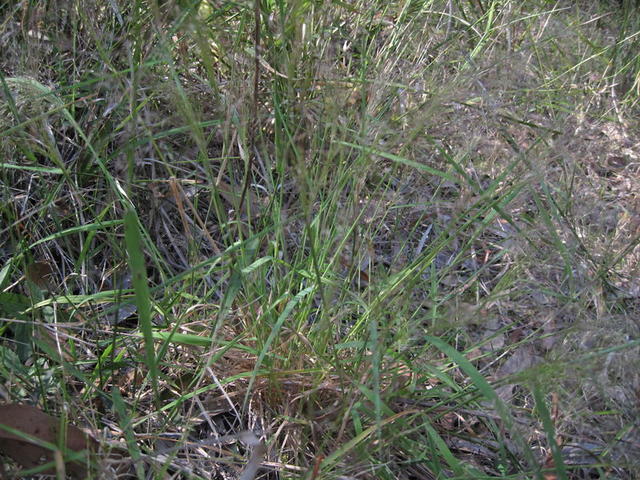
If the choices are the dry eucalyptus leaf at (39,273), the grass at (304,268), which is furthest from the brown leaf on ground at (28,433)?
the dry eucalyptus leaf at (39,273)

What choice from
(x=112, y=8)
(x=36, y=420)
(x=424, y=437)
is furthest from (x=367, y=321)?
(x=112, y=8)

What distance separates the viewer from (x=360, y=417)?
125 centimetres

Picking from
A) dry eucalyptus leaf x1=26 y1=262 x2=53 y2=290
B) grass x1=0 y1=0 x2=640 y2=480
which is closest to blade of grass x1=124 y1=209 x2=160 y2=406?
grass x1=0 y1=0 x2=640 y2=480

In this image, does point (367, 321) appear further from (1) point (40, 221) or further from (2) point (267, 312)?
(1) point (40, 221)

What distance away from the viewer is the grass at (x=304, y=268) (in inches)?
42.4

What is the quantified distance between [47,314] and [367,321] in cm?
67

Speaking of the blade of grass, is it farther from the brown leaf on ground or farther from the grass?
the brown leaf on ground

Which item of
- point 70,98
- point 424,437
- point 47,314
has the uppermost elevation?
point 70,98

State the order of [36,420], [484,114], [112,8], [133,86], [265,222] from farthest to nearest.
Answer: [112,8], [484,114], [265,222], [133,86], [36,420]

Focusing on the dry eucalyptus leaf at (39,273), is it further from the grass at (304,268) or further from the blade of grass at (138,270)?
the blade of grass at (138,270)

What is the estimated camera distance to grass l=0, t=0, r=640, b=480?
1.08m

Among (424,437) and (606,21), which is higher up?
(606,21)

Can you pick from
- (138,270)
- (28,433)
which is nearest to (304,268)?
(138,270)

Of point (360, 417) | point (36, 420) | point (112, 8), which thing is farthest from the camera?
point (112, 8)
